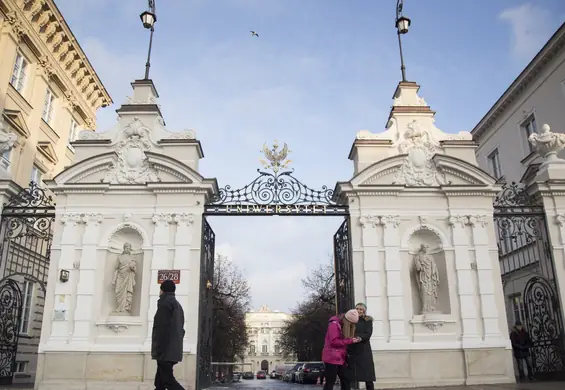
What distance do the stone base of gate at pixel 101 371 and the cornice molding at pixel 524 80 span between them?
61.3ft

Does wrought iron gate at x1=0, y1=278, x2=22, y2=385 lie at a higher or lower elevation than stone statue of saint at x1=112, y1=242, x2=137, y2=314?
lower

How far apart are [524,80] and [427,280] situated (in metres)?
14.6

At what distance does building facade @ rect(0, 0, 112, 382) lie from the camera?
19897mm

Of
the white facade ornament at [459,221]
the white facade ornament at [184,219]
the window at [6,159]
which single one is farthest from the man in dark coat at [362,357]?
the window at [6,159]

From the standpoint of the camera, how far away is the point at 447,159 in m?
14.5

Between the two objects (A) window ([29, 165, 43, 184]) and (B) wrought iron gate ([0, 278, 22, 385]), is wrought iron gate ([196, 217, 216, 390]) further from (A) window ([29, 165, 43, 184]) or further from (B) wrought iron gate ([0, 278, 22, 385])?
(A) window ([29, 165, 43, 184])

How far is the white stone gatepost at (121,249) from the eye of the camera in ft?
42.4

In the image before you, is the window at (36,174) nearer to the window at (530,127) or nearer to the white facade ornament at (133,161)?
the white facade ornament at (133,161)

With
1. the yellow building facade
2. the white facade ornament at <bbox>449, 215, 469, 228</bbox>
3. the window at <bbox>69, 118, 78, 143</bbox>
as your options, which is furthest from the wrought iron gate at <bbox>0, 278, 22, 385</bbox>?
the window at <bbox>69, 118, 78, 143</bbox>

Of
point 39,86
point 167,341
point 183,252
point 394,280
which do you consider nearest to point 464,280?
point 394,280

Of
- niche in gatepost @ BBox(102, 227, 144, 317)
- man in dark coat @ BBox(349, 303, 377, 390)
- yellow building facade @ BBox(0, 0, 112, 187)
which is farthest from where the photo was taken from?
yellow building facade @ BBox(0, 0, 112, 187)

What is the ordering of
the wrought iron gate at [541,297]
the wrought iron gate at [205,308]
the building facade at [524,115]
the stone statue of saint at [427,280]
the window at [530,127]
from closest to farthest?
the wrought iron gate at [205,308] < the stone statue of saint at [427,280] < the wrought iron gate at [541,297] < the building facade at [524,115] < the window at [530,127]

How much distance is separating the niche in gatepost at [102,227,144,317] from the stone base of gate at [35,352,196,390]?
1.21 m

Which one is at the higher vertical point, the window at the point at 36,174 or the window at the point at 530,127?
the window at the point at 530,127
